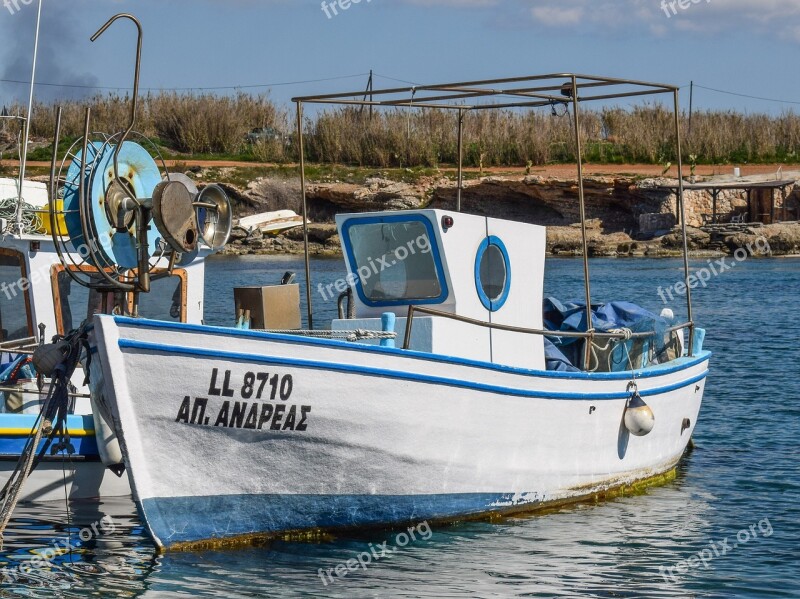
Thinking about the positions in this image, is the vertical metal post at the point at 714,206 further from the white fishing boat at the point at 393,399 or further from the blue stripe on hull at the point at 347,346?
the blue stripe on hull at the point at 347,346

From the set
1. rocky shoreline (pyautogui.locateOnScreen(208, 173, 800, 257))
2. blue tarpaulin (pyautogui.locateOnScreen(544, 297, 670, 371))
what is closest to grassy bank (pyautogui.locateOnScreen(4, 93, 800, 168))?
rocky shoreline (pyautogui.locateOnScreen(208, 173, 800, 257))

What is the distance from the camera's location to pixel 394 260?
9938 millimetres

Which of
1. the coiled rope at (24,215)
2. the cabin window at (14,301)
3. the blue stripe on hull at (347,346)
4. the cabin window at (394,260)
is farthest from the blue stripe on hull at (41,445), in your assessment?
the cabin window at (394,260)

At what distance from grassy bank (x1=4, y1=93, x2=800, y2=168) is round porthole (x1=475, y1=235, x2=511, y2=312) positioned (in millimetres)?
37466

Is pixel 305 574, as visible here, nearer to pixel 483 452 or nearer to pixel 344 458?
pixel 344 458

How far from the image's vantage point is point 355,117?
51906 millimetres

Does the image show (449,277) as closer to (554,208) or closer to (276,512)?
(276,512)

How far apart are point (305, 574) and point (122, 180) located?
123 inches

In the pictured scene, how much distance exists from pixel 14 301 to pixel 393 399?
4.43m

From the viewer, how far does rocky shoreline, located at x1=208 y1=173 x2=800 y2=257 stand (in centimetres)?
4881

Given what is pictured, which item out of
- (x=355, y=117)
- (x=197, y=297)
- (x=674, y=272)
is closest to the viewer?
(x=197, y=297)

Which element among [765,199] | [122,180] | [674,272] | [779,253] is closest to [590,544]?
[122,180]

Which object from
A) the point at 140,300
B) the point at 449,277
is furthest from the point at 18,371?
the point at 449,277

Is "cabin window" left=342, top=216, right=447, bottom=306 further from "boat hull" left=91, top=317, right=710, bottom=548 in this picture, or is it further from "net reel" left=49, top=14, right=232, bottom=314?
"net reel" left=49, top=14, right=232, bottom=314
